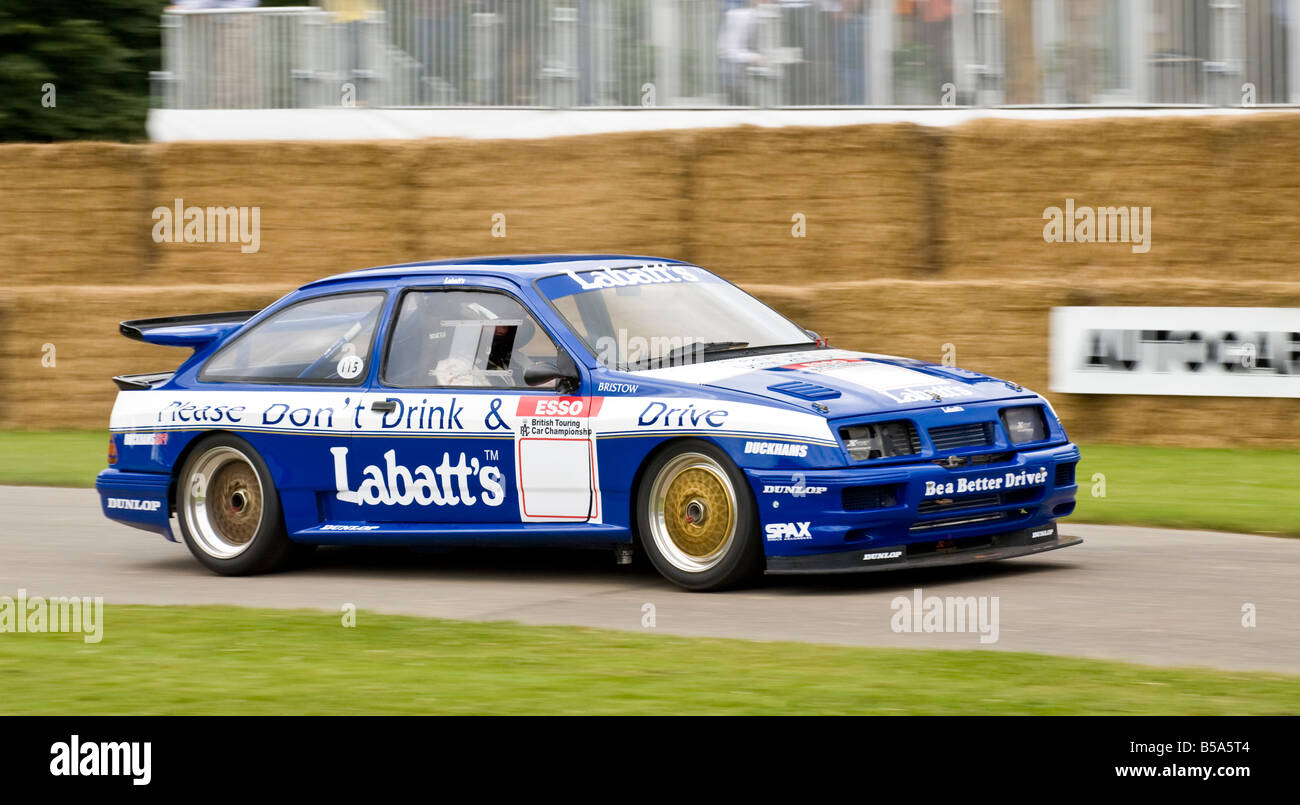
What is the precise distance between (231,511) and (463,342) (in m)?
1.64

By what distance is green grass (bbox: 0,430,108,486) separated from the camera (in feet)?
46.6

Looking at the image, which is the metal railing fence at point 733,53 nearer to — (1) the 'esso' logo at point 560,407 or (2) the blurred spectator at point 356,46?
(2) the blurred spectator at point 356,46

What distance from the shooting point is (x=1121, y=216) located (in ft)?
48.7

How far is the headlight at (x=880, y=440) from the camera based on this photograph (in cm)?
802

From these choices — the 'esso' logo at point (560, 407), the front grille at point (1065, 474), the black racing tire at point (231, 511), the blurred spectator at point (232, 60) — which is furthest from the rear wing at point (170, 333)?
the blurred spectator at point (232, 60)

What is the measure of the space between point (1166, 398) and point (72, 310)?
9.76 metres

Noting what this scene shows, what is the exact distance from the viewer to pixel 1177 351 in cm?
1369

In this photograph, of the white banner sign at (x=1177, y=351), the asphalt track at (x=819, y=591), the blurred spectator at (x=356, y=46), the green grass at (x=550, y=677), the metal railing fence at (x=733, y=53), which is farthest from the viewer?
the blurred spectator at (x=356, y=46)

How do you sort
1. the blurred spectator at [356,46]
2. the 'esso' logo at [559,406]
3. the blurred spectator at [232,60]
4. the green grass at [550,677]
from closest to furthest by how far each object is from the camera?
the green grass at [550,677] → the 'esso' logo at [559,406] → the blurred spectator at [356,46] → the blurred spectator at [232,60]

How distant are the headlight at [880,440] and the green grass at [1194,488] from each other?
2.88 m

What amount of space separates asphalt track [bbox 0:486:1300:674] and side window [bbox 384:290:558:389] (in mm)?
1003

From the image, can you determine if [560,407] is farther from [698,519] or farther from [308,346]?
[308,346]

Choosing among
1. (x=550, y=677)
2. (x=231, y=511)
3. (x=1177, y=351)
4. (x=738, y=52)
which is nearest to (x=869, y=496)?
(x=550, y=677)

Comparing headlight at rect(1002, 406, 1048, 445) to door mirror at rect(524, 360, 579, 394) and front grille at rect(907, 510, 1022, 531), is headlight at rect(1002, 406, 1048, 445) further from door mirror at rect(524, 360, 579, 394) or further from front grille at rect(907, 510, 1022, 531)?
door mirror at rect(524, 360, 579, 394)
